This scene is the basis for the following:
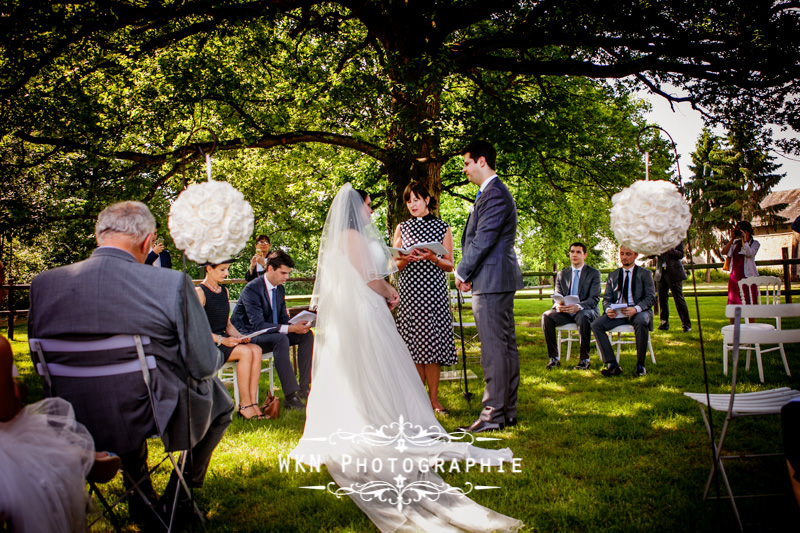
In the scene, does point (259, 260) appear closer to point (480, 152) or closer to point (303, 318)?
point (303, 318)

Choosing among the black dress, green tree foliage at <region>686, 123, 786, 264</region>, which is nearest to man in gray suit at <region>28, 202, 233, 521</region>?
the black dress

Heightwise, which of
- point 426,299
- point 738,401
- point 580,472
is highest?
point 426,299

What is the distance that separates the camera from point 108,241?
8.37ft

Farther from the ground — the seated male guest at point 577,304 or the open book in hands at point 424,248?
the open book in hands at point 424,248

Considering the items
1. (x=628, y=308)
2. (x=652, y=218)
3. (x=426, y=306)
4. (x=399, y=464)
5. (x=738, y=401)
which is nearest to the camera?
(x=652, y=218)

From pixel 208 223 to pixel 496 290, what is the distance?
2671 mm

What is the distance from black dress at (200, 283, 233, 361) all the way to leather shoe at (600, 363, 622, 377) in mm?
4703

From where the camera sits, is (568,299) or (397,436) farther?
(568,299)

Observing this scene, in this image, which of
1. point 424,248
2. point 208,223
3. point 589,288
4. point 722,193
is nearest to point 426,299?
point 424,248

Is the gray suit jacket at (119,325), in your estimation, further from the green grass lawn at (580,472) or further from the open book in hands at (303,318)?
the open book in hands at (303,318)

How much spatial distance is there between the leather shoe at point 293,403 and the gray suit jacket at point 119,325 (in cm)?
289

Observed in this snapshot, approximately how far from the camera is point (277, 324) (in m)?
5.95

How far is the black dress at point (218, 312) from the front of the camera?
5.24m

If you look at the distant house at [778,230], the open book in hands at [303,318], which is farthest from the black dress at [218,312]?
the distant house at [778,230]
